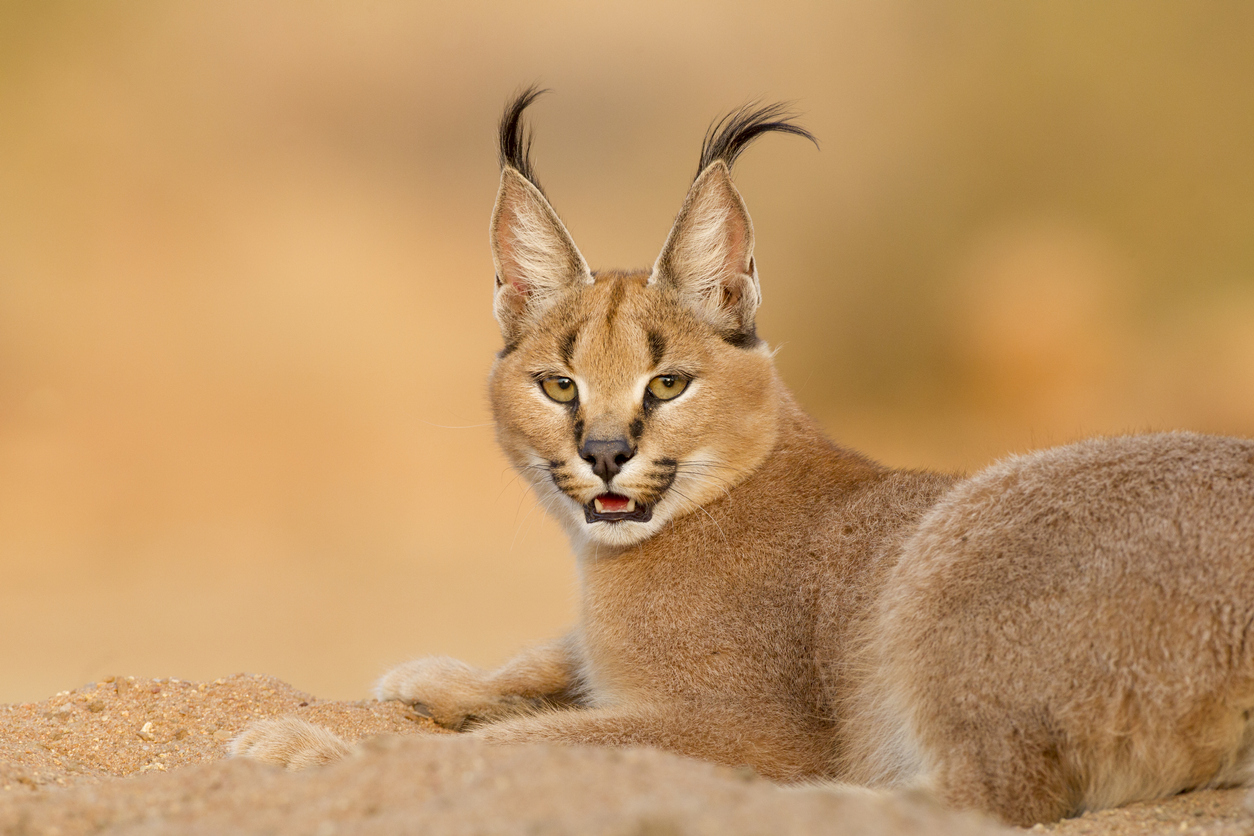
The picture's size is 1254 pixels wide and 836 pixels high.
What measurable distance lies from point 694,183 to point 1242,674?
9.87 feet

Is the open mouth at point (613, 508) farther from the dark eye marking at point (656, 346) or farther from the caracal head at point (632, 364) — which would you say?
the dark eye marking at point (656, 346)

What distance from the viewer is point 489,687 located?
5930mm

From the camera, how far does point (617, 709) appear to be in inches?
183

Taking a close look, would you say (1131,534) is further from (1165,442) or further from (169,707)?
(169,707)

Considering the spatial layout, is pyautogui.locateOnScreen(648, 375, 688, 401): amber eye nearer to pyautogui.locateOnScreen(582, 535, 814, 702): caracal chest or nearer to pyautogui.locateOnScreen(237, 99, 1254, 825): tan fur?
pyautogui.locateOnScreen(237, 99, 1254, 825): tan fur

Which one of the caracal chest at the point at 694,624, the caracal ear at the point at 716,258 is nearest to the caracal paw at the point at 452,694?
the caracal chest at the point at 694,624

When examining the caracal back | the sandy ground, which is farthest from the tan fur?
the sandy ground

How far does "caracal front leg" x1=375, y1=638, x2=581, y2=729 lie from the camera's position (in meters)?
5.79

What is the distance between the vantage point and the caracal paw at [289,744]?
14.4 ft

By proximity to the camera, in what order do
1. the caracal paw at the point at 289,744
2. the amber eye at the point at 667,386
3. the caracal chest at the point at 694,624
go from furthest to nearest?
the amber eye at the point at 667,386
the caracal chest at the point at 694,624
the caracal paw at the point at 289,744

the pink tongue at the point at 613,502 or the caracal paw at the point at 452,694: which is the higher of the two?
the pink tongue at the point at 613,502

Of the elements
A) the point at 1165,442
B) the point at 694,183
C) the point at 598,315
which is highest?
the point at 694,183

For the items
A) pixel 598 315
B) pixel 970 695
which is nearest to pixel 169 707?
pixel 598 315

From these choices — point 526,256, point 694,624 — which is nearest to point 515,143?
point 526,256
